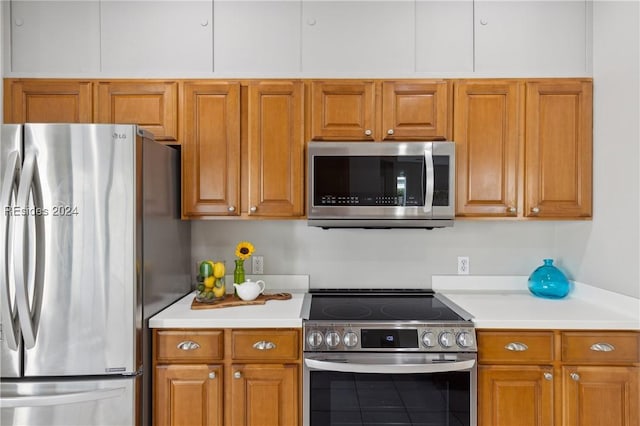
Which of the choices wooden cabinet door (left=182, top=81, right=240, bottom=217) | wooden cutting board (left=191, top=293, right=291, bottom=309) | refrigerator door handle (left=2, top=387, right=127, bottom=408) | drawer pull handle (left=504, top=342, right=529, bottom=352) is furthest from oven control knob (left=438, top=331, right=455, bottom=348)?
refrigerator door handle (left=2, top=387, right=127, bottom=408)

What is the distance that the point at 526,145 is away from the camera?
7.68 feet

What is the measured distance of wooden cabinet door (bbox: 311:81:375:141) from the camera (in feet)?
7.72

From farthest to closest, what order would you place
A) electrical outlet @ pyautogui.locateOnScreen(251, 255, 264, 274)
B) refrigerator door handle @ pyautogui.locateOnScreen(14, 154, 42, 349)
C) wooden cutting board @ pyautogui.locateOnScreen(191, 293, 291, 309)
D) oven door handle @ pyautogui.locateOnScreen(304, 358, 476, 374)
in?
electrical outlet @ pyautogui.locateOnScreen(251, 255, 264, 274) → wooden cutting board @ pyautogui.locateOnScreen(191, 293, 291, 309) → oven door handle @ pyautogui.locateOnScreen(304, 358, 476, 374) → refrigerator door handle @ pyautogui.locateOnScreen(14, 154, 42, 349)

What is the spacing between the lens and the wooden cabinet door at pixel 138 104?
234 cm

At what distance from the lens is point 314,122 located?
2355 mm

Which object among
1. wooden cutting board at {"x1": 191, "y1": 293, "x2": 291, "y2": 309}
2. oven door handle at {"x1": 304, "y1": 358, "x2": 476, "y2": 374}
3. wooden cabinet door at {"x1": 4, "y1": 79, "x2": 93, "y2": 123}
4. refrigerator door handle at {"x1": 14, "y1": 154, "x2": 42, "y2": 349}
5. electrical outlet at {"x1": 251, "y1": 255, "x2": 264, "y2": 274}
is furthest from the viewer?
electrical outlet at {"x1": 251, "y1": 255, "x2": 264, "y2": 274}

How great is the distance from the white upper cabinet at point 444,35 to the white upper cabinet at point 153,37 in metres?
1.19

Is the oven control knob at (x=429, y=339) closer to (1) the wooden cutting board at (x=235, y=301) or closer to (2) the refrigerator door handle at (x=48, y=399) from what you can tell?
(1) the wooden cutting board at (x=235, y=301)

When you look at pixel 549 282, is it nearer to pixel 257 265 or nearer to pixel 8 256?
pixel 257 265

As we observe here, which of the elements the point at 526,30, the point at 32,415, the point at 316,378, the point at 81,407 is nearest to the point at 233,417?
the point at 316,378

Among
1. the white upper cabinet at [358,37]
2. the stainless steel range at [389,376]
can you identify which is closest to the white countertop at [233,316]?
the stainless steel range at [389,376]

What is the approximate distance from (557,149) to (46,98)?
2.85 m

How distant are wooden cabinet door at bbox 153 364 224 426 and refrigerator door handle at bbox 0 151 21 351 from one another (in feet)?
2.02

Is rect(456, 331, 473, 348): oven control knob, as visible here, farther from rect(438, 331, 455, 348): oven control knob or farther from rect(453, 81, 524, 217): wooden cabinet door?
rect(453, 81, 524, 217): wooden cabinet door
